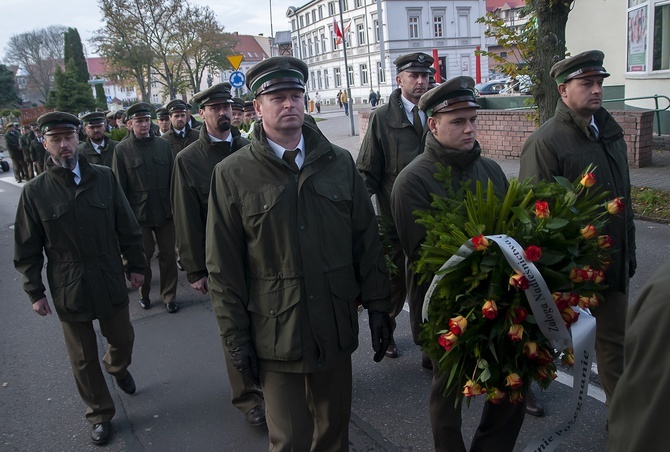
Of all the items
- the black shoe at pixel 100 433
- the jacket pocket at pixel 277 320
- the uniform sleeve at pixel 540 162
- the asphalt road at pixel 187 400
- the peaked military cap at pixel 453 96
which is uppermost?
the peaked military cap at pixel 453 96

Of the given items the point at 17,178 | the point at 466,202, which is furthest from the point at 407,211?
the point at 17,178

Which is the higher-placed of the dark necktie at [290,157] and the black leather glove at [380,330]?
the dark necktie at [290,157]

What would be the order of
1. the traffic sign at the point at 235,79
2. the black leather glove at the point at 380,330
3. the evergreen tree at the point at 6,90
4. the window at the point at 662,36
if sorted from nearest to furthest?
the black leather glove at the point at 380,330 < the window at the point at 662,36 < the traffic sign at the point at 235,79 < the evergreen tree at the point at 6,90

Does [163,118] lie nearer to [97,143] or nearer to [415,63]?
[97,143]

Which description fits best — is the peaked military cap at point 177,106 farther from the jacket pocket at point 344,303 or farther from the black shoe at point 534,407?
the black shoe at point 534,407

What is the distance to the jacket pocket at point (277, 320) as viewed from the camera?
290 centimetres

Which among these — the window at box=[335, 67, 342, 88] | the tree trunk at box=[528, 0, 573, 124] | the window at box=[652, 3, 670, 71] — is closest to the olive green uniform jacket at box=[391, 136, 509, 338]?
the tree trunk at box=[528, 0, 573, 124]

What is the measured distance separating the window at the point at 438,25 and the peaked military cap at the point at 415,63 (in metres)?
61.8

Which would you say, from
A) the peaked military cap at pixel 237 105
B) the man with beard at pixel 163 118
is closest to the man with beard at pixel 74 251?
the man with beard at pixel 163 118

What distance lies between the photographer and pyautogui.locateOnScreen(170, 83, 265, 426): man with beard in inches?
169

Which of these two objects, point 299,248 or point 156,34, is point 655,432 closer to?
point 299,248

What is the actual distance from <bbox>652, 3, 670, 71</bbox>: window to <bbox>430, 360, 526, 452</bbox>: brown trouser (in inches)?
562

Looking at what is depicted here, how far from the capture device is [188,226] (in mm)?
4504

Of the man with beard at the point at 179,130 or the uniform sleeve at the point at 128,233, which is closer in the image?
the uniform sleeve at the point at 128,233
